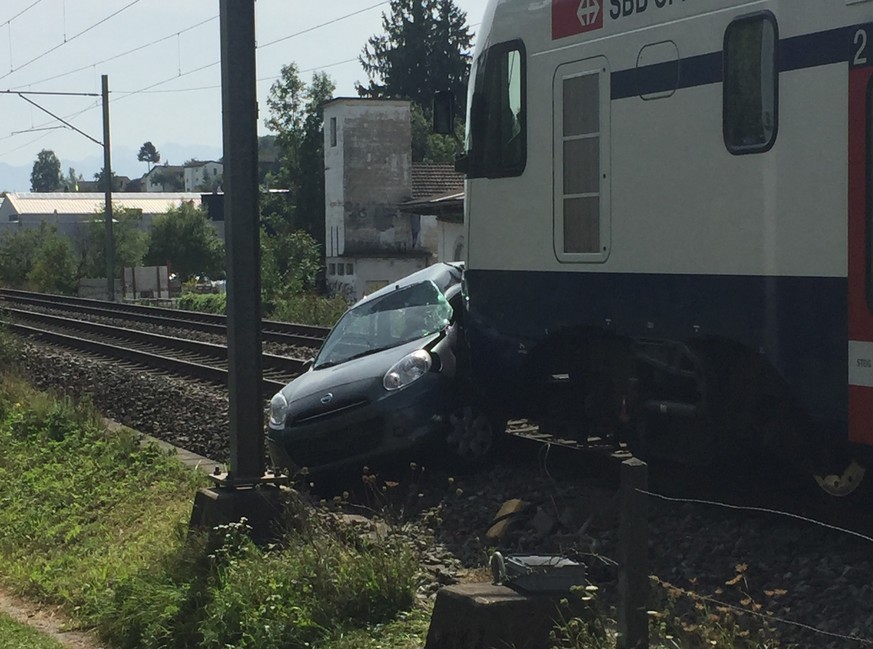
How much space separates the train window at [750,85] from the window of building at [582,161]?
1106 mm

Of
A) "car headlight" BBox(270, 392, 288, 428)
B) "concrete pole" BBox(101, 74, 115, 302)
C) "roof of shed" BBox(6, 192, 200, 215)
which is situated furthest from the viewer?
"roof of shed" BBox(6, 192, 200, 215)

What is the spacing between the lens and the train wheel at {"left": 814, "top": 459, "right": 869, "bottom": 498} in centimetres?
799

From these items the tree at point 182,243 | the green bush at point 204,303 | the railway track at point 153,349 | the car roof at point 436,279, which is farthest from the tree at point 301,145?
the car roof at point 436,279

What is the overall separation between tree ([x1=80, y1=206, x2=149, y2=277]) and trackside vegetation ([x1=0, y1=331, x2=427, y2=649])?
2003 inches

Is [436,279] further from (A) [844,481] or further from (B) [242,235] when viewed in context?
(A) [844,481]

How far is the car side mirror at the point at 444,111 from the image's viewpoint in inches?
422

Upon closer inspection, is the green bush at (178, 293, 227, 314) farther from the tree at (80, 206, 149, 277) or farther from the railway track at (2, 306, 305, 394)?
the tree at (80, 206, 149, 277)

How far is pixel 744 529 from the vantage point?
25.6ft

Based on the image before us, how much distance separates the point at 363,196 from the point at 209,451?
167 feet

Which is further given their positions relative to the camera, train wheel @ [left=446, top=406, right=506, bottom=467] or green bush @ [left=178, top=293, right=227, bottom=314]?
green bush @ [left=178, top=293, right=227, bottom=314]

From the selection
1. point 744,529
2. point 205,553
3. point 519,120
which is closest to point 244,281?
point 205,553

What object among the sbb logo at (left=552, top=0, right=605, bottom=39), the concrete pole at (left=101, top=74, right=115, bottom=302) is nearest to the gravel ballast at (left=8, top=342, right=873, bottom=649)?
the sbb logo at (left=552, top=0, right=605, bottom=39)

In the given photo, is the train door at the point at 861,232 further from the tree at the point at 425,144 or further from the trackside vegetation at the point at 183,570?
the tree at the point at 425,144

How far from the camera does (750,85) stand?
25.0 ft
